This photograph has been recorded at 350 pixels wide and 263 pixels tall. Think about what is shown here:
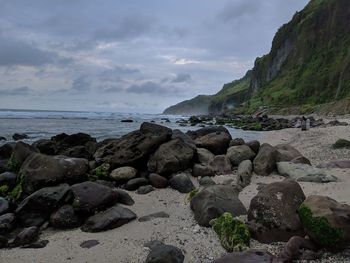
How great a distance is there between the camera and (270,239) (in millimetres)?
7578

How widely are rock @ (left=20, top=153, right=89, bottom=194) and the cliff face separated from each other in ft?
196

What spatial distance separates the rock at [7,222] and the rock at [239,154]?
311 inches

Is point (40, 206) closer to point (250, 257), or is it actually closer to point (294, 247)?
point (250, 257)

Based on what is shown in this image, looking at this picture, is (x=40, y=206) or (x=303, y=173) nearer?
(x=40, y=206)

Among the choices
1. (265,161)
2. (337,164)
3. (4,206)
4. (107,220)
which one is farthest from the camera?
(337,164)

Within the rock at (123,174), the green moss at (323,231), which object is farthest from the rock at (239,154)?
the green moss at (323,231)

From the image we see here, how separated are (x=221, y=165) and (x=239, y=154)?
88cm

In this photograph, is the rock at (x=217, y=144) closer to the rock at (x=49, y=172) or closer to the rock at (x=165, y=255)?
the rock at (x=49, y=172)

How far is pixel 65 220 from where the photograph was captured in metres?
9.24

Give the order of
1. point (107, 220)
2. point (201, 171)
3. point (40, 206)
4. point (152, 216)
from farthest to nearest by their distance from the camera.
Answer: point (201, 171) < point (40, 206) < point (152, 216) < point (107, 220)

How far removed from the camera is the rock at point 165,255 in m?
6.82

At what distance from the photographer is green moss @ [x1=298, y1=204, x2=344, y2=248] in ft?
22.4

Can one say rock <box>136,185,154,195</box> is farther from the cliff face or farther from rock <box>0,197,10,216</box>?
the cliff face

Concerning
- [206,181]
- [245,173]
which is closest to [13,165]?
[206,181]
